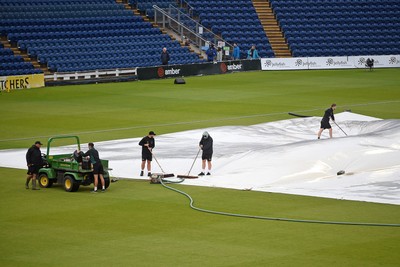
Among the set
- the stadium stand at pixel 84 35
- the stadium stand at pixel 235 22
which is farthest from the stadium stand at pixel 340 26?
the stadium stand at pixel 84 35

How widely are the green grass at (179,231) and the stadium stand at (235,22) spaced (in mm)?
45828

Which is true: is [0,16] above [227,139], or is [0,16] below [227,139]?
above

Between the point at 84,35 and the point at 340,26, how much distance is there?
23.7m

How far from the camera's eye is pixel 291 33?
247 ft

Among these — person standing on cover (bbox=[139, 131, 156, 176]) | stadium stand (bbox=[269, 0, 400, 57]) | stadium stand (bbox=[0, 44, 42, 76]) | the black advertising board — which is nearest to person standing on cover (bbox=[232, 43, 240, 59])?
the black advertising board

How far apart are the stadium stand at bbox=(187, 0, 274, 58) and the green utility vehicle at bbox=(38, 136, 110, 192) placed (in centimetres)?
4538

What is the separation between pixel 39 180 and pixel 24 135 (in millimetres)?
11461

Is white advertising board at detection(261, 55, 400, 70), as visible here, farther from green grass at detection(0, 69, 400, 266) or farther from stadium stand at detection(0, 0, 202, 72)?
green grass at detection(0, 69, 400, 266)

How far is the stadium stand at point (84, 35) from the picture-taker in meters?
62.2

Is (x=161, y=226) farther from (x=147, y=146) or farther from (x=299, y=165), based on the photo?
(x=299, y=165)

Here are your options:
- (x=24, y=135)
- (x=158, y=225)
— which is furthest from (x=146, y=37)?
(x=158, y=225)

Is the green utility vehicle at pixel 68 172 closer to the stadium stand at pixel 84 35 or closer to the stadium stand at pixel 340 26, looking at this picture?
the stadium stand at pixel 84 35

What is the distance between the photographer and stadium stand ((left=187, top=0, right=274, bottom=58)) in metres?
73.1

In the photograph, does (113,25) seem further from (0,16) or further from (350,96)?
(350,96)
